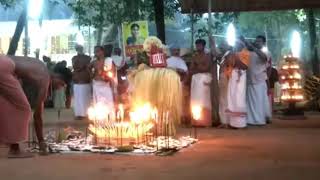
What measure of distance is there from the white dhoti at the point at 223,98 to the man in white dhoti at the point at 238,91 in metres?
0.11

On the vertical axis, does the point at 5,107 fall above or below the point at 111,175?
above

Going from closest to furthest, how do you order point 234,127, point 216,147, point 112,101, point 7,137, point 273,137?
point 7,137 → point 216,147 → point 273,137 → point 234,127 → point 112,101

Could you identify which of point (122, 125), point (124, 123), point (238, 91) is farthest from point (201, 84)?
point (122, 125)

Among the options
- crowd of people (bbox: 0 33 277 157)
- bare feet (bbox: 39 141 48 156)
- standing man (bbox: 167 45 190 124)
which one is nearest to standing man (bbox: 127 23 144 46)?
crowd of people (bbox: 0 33 277 157)

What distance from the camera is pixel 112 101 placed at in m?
12.5

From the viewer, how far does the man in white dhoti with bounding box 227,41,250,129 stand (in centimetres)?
1120

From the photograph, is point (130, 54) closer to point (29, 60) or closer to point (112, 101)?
point (112, 101)

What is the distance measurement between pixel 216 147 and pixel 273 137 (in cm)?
151

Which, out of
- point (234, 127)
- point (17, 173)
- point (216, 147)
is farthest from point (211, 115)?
point (17, 173)

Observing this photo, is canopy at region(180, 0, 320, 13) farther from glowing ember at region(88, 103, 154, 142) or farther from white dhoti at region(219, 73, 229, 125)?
glowing ember at region(88, 103, 154, 142)

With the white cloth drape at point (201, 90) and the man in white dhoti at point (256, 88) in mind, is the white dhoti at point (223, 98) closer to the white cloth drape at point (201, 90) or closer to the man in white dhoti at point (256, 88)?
the white cloth drape at point (201, 90)

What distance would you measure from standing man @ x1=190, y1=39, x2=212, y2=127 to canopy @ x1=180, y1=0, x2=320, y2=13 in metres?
1.13

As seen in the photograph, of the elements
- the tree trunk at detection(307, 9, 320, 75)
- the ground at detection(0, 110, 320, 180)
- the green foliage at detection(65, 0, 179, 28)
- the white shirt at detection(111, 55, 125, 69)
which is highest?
the green foliage at detection(65, 0, 179, 28)

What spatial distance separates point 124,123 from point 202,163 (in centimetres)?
182
